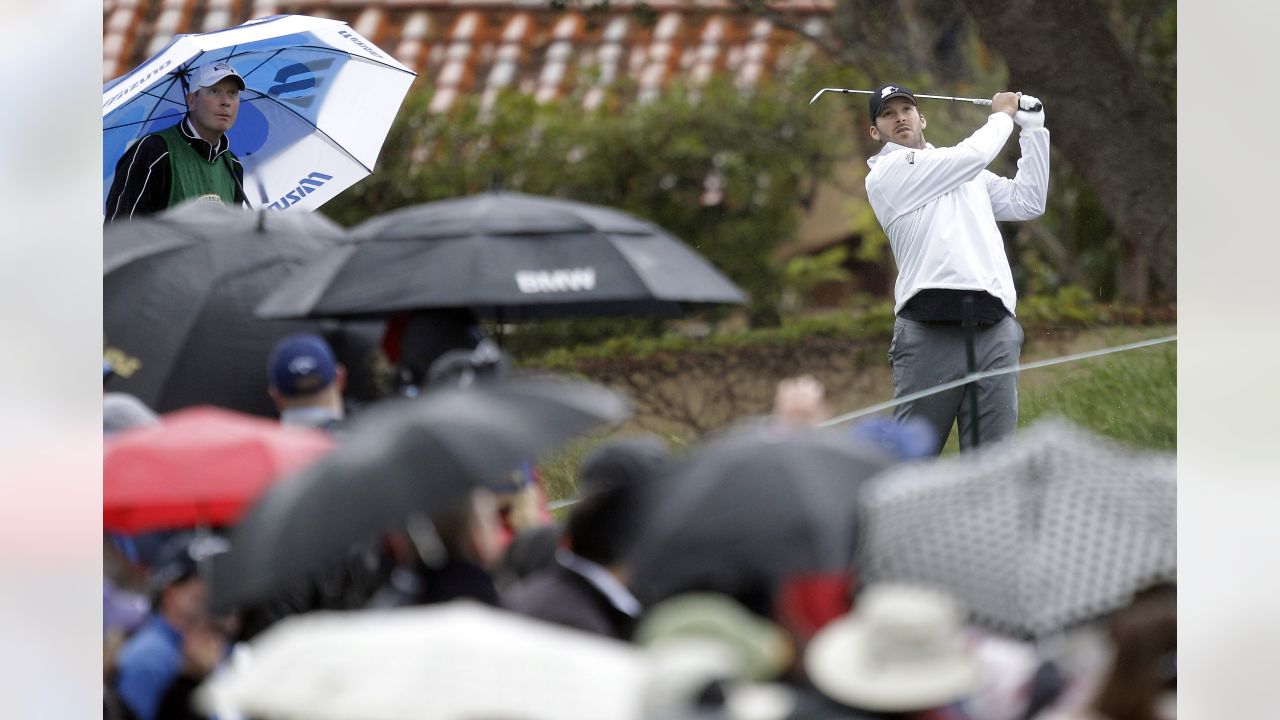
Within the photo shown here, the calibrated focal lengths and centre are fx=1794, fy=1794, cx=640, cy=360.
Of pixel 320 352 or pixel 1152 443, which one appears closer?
pixel 320 352

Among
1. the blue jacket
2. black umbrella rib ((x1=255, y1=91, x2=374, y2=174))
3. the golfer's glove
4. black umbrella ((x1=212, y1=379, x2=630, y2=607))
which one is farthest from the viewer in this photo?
black umbrella rib ((x1=255, y1=91, x2=374, y2=174))

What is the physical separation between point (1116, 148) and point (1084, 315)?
0.74m

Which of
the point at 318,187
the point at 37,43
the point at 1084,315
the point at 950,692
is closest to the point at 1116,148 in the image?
the point at 1084,315

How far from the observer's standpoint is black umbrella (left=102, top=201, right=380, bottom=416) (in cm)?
420

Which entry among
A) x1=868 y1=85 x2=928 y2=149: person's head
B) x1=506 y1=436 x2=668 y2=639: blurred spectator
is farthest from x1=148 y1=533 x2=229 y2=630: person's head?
x1=868 y1=85 x2=928 y2=149: person's head

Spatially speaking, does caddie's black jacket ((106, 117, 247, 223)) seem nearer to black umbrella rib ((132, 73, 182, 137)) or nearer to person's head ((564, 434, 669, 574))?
black umbrella rib ((132, 73, 182, 137))

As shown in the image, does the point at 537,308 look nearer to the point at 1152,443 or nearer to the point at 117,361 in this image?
the point at 117,361

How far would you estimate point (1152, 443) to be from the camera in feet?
18.7

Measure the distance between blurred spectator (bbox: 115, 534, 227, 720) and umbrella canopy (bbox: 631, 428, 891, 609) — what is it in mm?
863

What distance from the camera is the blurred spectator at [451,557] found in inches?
122

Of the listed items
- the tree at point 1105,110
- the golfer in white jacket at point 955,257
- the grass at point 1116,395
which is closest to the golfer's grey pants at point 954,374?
the golfer in white jacket at point 955,257

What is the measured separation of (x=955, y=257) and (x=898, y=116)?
0.51m

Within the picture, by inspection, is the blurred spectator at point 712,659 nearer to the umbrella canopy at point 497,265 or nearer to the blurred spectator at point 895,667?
the blurred spectator at point 895,667

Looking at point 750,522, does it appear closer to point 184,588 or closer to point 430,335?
point 184,588
